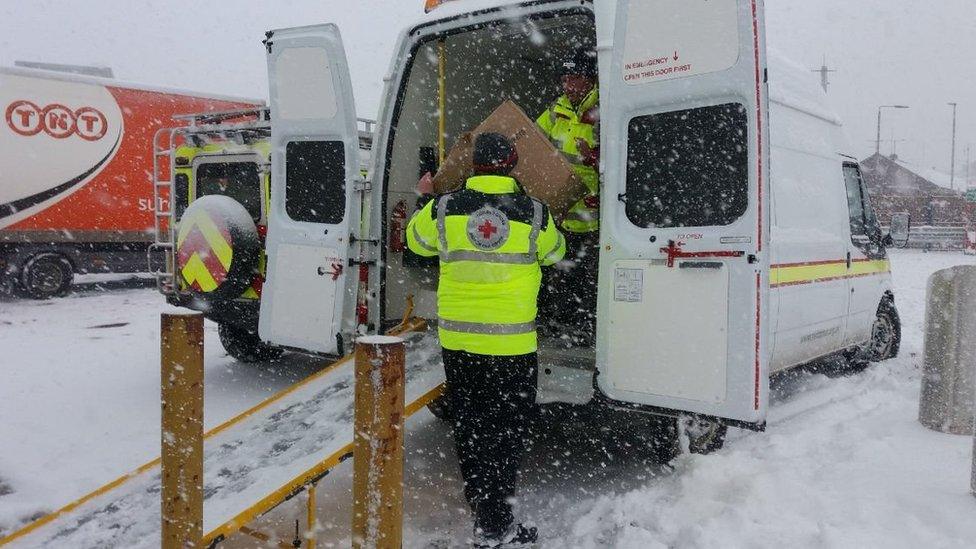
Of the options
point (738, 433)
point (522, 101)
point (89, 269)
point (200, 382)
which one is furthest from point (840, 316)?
point (89, 269)

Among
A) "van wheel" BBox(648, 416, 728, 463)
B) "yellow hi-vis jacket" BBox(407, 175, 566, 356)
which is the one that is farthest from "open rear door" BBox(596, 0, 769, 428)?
"van wheel" BBox(648, 416, 728, 463)

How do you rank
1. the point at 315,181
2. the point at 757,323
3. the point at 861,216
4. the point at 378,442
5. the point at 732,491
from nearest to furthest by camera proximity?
the point at 378,442, the point at 757,323, the point at 732,491, the point at 315,181, the point at 861,216

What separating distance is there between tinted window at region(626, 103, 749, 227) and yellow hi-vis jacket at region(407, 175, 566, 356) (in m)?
0.53

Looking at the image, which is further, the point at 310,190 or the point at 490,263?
the point at 310,190

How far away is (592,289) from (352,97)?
1978 mm

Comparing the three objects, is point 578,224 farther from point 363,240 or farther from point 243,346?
point 243,346

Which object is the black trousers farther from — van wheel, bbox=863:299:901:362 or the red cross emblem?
van wheel, bbox=863:299:901:362

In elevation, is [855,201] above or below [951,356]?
above

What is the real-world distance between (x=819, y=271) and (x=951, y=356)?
1.02m

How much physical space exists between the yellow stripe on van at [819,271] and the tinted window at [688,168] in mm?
973

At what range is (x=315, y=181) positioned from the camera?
5.14 meters

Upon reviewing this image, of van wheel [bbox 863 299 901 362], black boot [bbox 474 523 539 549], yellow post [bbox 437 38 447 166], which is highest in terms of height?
yellow post [bbox 437 38 447 166]

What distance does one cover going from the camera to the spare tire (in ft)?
21.7

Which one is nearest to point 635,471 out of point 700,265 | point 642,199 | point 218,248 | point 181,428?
point 700,265
